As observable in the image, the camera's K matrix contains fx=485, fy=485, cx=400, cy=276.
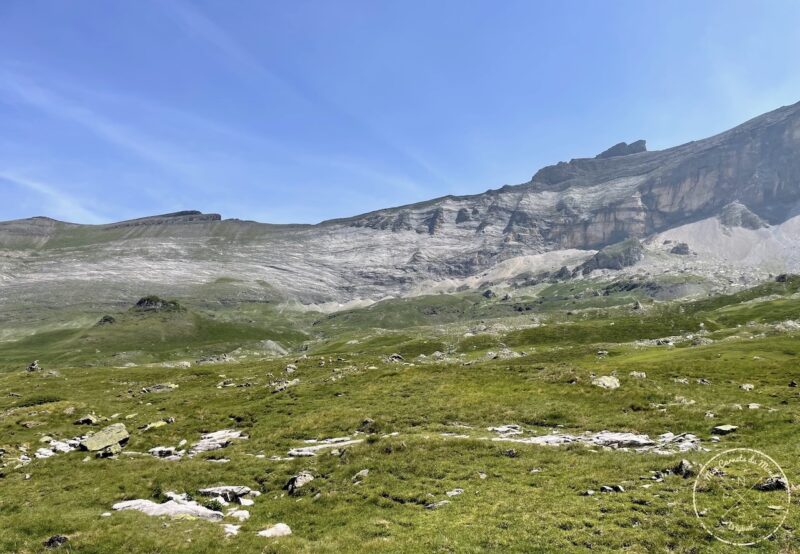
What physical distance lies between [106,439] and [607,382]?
4440 cm

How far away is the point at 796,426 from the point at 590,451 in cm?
1275

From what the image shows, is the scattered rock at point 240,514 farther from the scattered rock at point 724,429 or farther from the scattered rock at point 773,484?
the scattered rock at point 724,429

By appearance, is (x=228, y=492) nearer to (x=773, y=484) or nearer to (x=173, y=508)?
(x=173, y=508)

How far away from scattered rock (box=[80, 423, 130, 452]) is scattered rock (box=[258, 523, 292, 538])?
76.6 feet

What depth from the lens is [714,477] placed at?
22547 millimetres

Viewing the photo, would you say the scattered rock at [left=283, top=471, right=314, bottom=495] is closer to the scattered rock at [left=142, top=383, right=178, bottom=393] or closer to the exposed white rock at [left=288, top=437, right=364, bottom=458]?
the exposed white rock at [left=288, top=437, right=364, bottom=458]

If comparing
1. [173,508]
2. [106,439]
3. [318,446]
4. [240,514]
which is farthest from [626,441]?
[106,439]

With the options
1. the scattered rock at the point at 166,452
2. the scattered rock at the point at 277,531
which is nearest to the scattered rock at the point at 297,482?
the scattered rock at the point at 277,531

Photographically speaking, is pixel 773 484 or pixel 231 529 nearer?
pixel 773 484

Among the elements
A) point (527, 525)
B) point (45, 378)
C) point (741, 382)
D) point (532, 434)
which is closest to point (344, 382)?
point (532, 434)

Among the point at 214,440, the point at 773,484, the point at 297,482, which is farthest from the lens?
the point at 214,440

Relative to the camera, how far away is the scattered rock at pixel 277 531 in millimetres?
21906

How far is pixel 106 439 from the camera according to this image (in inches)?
1549

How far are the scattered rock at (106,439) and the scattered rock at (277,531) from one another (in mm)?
23349
